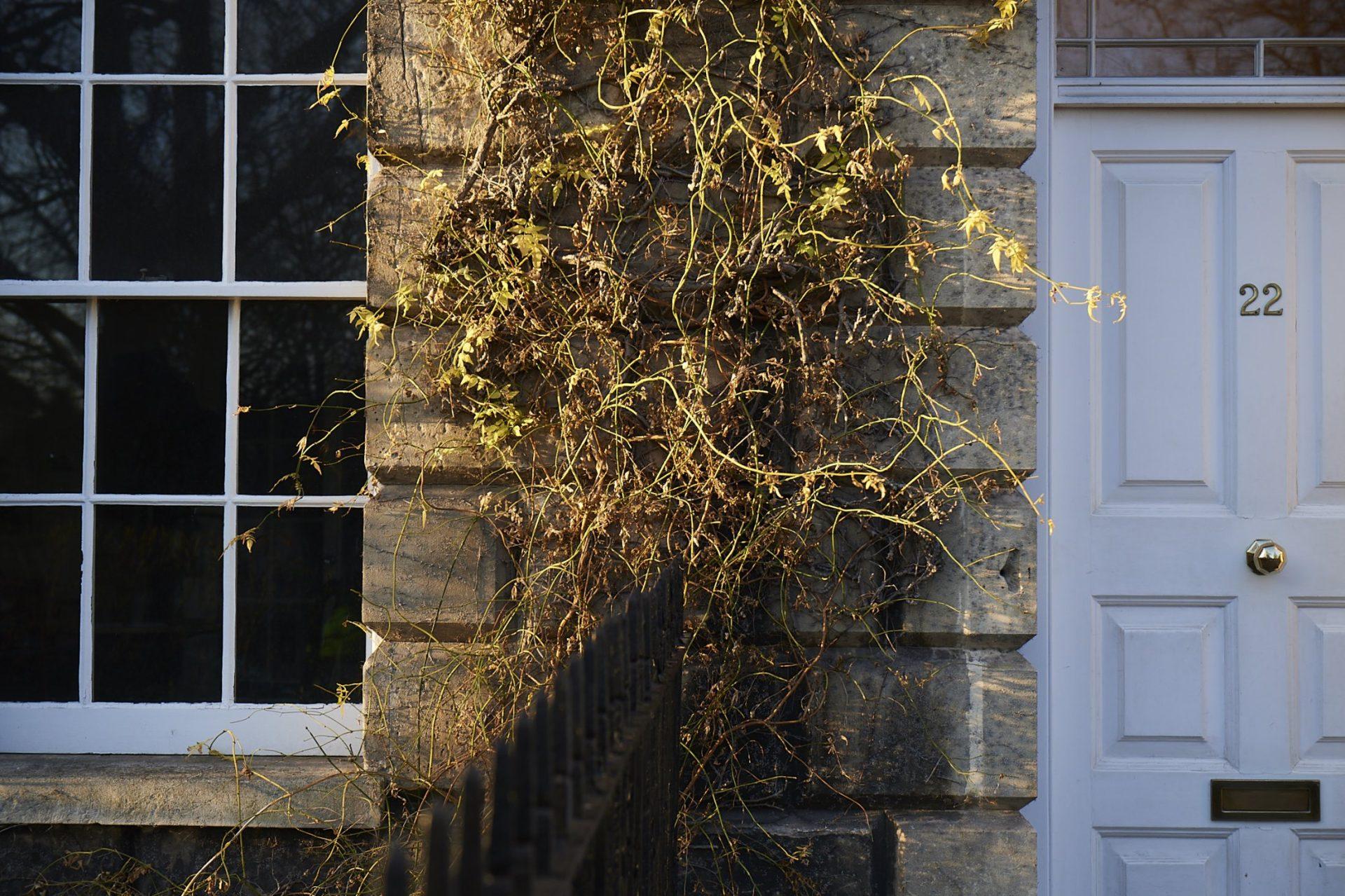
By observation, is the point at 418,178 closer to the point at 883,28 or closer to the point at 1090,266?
the point at 883,28

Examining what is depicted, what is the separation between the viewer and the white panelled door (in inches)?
112

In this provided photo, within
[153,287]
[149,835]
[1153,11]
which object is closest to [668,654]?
[149,835]

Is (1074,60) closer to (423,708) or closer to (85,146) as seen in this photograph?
(423,708)

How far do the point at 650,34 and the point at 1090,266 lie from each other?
1.44 m

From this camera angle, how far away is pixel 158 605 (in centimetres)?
285

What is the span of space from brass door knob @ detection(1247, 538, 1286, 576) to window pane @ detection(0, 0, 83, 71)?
3.73 m

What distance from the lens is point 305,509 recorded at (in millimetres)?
2855

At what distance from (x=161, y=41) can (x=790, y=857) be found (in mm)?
2909

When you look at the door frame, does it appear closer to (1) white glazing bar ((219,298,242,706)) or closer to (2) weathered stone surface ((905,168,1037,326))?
(2) weathered stone surface ((905,168,1037,326))

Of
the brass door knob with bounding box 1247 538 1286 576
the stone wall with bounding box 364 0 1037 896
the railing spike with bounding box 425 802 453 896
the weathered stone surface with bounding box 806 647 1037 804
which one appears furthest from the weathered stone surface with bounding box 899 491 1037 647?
the railing spike with bounding box 425 802 453 896

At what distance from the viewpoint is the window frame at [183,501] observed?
2809mm

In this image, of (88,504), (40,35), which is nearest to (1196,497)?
(88,504)

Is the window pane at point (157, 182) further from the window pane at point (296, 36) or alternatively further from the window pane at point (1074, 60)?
the window pane at point (1074, 60)

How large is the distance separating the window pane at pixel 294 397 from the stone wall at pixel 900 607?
0.26 metres
